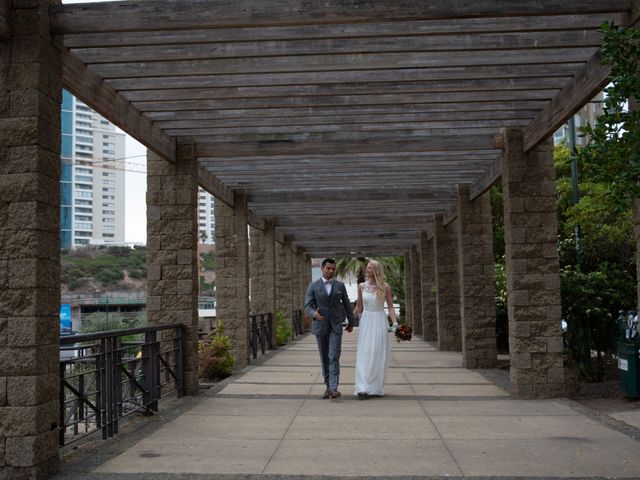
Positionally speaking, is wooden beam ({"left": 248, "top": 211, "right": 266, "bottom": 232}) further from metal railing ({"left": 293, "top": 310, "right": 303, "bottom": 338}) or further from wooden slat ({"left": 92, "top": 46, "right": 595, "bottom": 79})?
wooden slat ({"left": 92, "top": 46, "right": 595, "bottom": 79})

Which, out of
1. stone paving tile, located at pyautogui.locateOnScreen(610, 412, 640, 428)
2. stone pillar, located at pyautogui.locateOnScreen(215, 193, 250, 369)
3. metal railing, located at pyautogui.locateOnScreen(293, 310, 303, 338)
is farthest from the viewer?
metal railing, located at pyautogui.locateOnScreen(293, 310, 303, 338)

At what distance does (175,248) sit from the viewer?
9.71 meters

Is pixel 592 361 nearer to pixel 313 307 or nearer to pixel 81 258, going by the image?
pixel 313 307

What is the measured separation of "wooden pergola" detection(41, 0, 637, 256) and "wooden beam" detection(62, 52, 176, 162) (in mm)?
21

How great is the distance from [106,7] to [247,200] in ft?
28.1

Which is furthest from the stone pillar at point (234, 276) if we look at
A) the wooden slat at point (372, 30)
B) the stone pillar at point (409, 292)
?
the stone pillar at point (409, 292)

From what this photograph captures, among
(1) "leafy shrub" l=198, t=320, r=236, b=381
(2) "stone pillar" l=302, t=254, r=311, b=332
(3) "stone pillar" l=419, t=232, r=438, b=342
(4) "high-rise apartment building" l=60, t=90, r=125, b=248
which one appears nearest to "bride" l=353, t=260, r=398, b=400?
(1) "leafy shrub" l=198, t=320, r=236, b=381

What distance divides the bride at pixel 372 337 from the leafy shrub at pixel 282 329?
10.0m

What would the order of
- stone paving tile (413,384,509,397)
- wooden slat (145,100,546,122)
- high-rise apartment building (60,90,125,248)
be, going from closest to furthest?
wooden slat (145,100,546,122) < stone paving tile (413,384,509,397) < high-rise apartment building (60,90,125,248)

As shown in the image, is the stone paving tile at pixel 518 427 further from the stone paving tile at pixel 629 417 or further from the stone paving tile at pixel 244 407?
the stone paving tile at pixel 244 407

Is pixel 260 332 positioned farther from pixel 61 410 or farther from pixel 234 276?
pixel 61 410

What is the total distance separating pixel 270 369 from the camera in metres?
13.0

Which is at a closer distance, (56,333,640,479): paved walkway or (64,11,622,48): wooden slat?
(56,333,640,479): paved walkway

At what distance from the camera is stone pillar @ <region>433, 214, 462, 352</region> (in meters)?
16.2
